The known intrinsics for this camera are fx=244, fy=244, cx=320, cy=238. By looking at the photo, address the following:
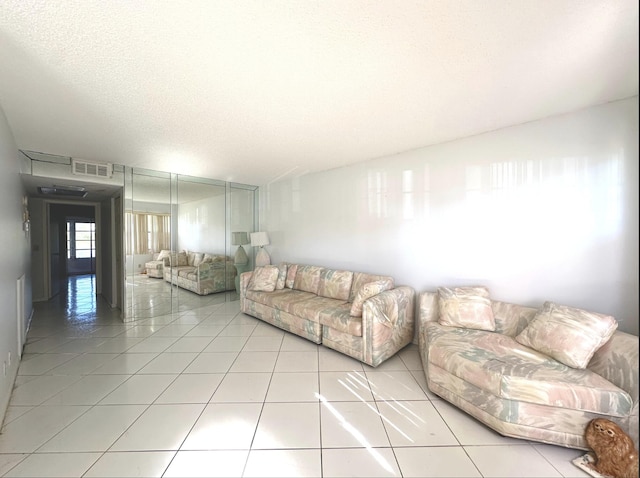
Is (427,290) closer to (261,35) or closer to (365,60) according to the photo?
(365,60)

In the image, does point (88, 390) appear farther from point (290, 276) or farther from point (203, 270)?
point (203, 270)

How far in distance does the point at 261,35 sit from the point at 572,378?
277 cm

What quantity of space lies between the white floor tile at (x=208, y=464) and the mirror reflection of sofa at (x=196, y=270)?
331cm

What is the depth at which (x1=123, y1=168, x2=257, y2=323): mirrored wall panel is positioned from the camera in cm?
386

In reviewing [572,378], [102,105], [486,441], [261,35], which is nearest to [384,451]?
[486,441]

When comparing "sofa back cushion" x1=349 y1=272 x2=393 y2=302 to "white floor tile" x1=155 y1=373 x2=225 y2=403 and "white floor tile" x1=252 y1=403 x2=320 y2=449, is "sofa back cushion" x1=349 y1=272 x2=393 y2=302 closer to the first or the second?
"white floor tile" x1=252 y1=403 x2=320 y2=449

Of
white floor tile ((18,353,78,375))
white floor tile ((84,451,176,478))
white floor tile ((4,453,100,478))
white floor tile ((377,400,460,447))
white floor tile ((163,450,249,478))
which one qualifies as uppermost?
white floor tile ((18,353,78,375))

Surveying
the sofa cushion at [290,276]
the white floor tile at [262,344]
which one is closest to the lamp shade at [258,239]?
the sofa cushion at [290,276]

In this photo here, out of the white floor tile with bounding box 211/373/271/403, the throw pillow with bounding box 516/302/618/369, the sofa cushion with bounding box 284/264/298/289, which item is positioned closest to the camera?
the throw pillow with bounding box 516/302/618/369

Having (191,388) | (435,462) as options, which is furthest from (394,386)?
(191,388)

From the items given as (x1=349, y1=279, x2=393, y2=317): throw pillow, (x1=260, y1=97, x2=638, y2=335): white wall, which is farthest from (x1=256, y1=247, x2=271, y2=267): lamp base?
(x1=349, y1=279, x2=393, y2=317): throw pillow

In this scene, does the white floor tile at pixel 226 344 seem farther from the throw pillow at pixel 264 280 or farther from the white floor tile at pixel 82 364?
the white floor tile at pixel 82 364

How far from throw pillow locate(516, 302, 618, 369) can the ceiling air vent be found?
526cm

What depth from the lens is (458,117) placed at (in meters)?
2.22
